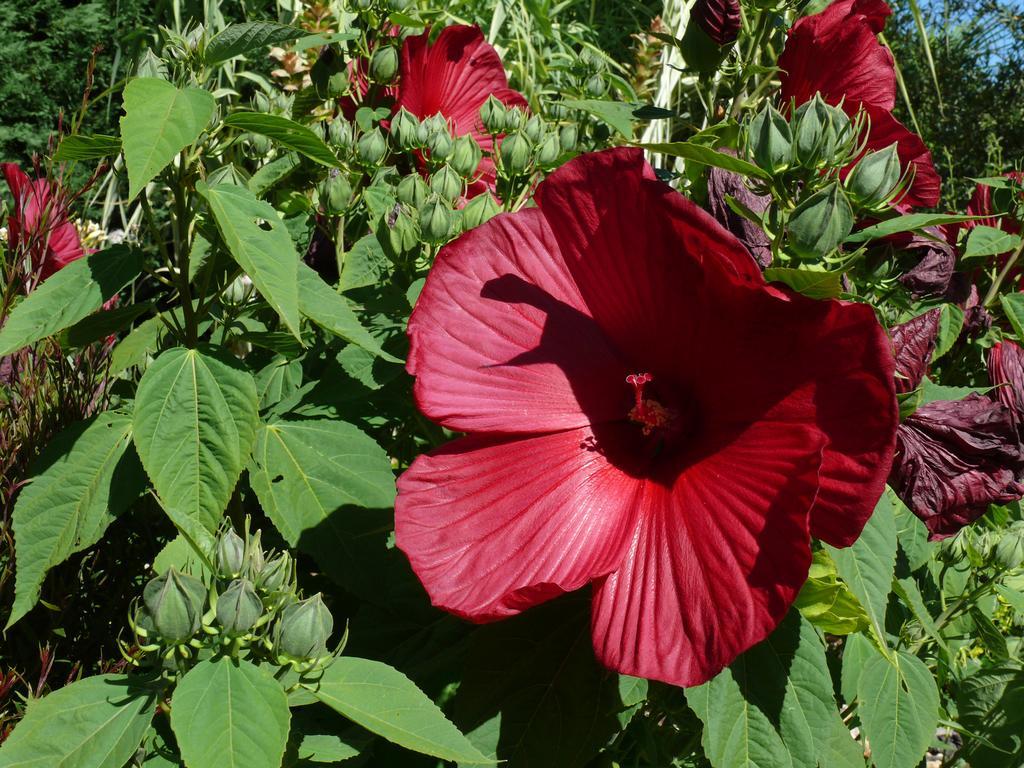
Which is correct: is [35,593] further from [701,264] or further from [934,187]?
[934,187]

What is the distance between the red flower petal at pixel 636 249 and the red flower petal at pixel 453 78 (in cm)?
69

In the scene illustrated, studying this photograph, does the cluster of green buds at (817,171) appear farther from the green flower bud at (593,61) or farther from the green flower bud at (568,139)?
the green flower bud at (593,61)

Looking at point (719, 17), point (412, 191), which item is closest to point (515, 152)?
point (412, 191)

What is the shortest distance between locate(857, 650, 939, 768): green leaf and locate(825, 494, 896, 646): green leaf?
28 cm

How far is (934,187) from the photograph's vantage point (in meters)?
1.22

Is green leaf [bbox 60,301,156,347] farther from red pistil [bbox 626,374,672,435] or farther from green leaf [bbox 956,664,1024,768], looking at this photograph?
green leaf [bbox 956,664,1024,768]

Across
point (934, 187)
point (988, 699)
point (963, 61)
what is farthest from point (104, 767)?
point (963, 61)

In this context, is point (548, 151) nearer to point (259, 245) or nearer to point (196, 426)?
point (259, 245)

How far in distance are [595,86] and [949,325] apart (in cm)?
82

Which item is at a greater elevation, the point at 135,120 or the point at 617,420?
the point at 135,120

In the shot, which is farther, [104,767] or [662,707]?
[662,707]

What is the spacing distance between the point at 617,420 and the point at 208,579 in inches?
18.8

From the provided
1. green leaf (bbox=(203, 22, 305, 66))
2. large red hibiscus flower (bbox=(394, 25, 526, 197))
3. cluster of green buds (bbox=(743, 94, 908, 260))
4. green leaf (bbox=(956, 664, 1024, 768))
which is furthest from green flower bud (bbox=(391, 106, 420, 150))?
green leaf (bbox=(956, 664, 1024, 768))

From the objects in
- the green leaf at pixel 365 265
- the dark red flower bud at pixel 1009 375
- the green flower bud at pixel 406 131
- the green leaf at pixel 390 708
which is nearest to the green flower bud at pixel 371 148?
the green flower bud at pixel 406 131
